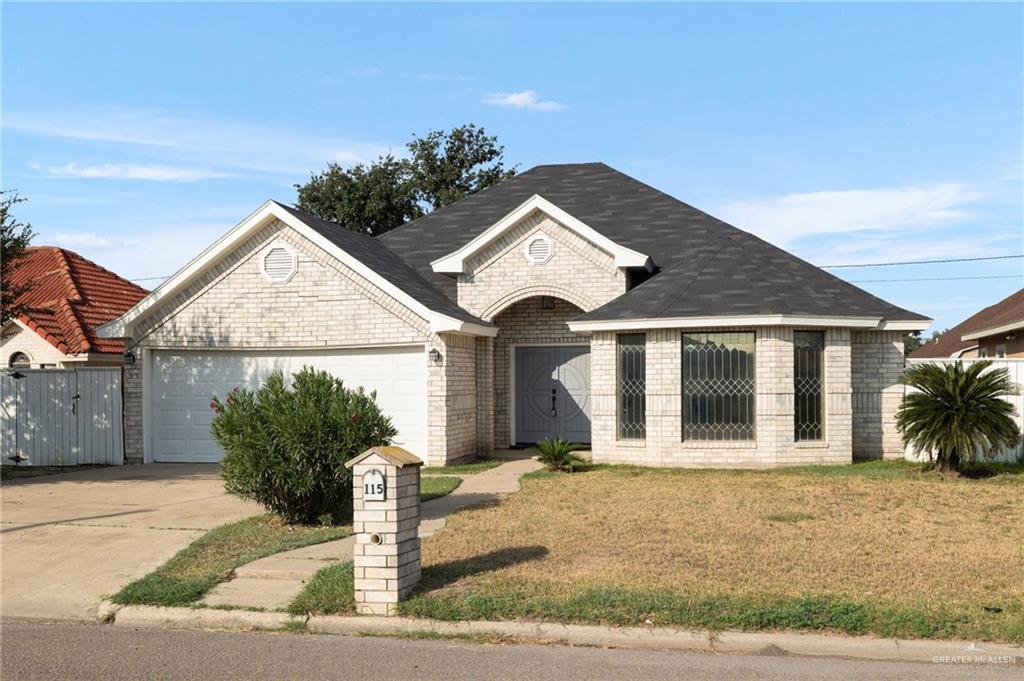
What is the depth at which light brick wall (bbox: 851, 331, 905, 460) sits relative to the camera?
18359mm

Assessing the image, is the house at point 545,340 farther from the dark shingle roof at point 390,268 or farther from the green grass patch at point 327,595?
the green grass patch at point 327,595

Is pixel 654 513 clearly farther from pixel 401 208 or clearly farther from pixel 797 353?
pixel 401 208

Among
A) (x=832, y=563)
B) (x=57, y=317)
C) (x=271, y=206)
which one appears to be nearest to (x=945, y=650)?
(x=832, y=563)

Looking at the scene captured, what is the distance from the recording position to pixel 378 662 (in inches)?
274

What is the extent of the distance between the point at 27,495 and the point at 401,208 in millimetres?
27162

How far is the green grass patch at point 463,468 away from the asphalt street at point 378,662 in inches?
382

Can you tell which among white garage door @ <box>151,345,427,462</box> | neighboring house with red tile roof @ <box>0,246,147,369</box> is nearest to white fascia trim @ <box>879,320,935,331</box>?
white garage door @ <box>151,345,427,462</box>

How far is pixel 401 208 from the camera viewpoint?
40.8 metres

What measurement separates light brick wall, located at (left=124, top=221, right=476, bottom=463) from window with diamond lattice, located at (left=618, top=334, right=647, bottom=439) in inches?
129

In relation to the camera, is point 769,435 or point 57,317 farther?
point 57,317

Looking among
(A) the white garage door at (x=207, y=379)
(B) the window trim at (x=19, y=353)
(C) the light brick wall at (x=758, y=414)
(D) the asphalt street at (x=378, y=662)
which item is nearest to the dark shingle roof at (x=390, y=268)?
(A) the white garage door at (x=207, y=379)

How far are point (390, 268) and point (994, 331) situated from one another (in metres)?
17.3

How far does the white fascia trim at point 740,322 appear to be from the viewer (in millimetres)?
16844

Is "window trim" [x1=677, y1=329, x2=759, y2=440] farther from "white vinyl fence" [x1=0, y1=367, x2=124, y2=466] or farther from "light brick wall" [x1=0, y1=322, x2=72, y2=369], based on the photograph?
"light brick wall" [x1=0, y1=322, x2=72, y2=369]
